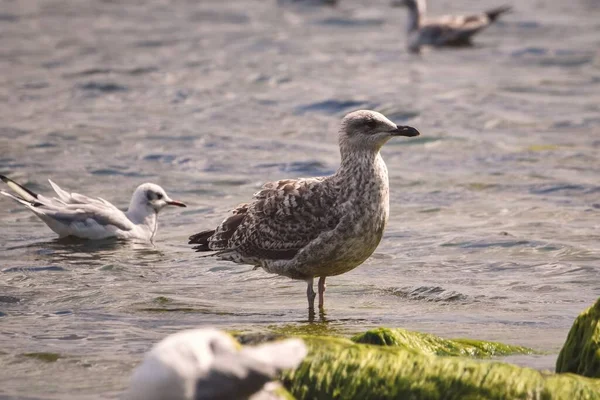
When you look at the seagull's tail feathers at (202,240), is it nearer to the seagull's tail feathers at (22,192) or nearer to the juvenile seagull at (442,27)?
the seagull's tail feathers at (22,192)

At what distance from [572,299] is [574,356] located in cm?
246

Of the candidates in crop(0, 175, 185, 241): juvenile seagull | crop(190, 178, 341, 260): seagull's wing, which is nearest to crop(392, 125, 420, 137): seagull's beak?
crop(190, 178, 341, 260): seagull's wing

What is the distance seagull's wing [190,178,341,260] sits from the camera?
7883mm

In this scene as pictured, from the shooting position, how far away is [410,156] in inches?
554

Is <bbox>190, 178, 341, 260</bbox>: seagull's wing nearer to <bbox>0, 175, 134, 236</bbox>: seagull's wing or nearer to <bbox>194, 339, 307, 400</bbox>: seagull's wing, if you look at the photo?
<bbox>0, 175, 134, 236</bbox>: seagull's wing

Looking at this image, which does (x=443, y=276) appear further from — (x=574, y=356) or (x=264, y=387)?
(x=264, y=387)

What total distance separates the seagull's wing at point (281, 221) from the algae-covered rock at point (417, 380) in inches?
95.3

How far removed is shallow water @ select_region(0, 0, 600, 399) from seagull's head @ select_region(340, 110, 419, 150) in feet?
3.76

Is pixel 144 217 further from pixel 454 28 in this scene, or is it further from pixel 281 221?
pixel 454 28

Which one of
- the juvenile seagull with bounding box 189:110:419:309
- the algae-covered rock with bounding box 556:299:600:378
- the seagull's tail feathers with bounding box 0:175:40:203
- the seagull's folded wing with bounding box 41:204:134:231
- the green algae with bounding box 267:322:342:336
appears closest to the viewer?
the algae-covered rock with bounding box 556:299:600:378

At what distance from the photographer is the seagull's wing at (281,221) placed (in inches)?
310

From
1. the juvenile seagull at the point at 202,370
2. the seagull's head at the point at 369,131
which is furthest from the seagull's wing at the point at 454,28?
the juvenile seagull at the point at 202,370

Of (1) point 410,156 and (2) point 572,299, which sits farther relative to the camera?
(1) point 410,156

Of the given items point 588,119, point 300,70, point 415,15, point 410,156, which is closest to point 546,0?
point 415,15
